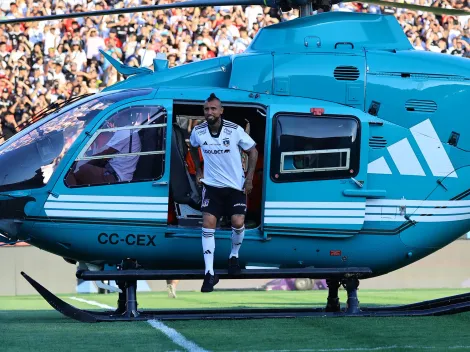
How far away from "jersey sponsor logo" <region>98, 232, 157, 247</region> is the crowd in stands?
1069cm

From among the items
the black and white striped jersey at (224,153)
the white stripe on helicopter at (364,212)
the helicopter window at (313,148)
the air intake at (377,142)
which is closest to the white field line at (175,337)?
the black and white striped jersey at (224,153)

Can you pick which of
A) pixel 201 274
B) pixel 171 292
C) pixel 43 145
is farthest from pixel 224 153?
pixel 171 292

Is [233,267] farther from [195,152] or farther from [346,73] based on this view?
[346,73]

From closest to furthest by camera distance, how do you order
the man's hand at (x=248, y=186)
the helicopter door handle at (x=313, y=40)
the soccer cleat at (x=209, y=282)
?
the soccer cleat at (x=209, y=282) < the man's hand at (x=248, y=186) < the helicopter door handle at (x=313, y=40)

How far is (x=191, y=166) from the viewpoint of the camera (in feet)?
38.7

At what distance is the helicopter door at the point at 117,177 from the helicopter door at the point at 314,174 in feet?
4.06

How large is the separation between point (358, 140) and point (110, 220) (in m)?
2.94

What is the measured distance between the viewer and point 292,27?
39.6 feet

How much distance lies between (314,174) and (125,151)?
7.00 feet

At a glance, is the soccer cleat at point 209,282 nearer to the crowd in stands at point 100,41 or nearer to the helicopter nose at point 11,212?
the helicopter nose at point 11,212

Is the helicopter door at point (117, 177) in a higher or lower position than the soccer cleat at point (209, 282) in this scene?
higher

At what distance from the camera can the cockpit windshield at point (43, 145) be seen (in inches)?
436

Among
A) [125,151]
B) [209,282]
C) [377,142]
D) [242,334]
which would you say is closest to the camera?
[242,334]

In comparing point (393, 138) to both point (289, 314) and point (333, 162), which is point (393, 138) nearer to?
point (333, 162)
